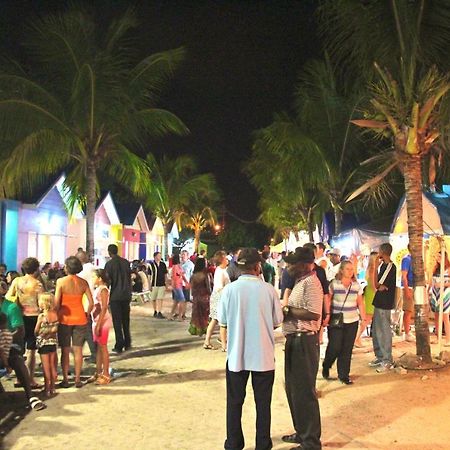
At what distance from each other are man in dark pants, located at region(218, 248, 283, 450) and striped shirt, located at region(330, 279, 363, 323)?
2841mm

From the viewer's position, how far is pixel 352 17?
9.31 m

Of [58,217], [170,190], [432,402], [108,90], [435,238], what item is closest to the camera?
[432,402]

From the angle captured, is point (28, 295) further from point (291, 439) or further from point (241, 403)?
point (291, 439)

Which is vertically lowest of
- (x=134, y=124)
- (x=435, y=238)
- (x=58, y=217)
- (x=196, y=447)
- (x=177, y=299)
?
(x=196, y=447)

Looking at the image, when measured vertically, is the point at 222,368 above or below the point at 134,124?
below

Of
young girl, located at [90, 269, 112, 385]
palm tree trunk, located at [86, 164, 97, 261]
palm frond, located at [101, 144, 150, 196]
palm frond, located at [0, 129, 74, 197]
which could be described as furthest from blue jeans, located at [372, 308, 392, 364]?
palm frond, located at [0, 129, 74, 197]

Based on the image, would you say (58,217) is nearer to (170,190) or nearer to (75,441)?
(170,190)

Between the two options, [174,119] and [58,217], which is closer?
[174,119]

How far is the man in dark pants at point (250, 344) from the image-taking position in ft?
16.5

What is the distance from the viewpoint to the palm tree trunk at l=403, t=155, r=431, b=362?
350 inches

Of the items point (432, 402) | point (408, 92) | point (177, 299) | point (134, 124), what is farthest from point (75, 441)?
point (134, 124)

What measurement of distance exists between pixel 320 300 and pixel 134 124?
34.2 feet

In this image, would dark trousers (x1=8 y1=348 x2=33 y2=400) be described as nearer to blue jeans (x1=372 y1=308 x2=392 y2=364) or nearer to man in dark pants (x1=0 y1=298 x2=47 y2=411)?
man in dark pants (x1=0 y1=298 x2=47 y2=411)

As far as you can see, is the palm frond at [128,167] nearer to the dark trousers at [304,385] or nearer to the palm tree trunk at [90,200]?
the palm tree trunk at [90,200]
